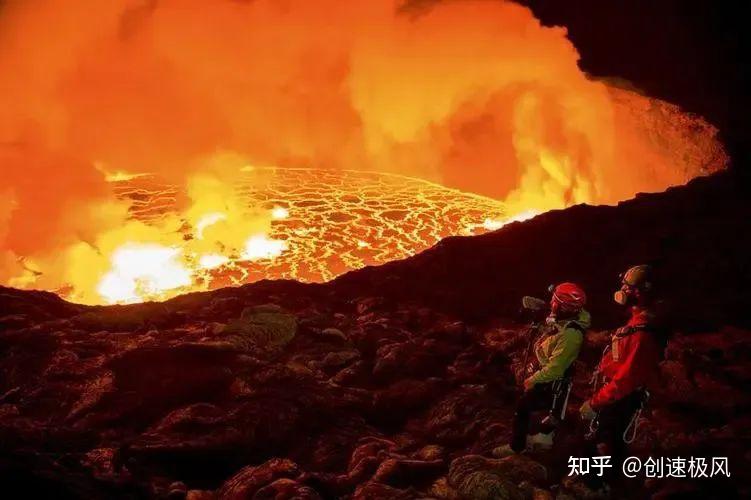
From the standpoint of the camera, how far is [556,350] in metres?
3.77

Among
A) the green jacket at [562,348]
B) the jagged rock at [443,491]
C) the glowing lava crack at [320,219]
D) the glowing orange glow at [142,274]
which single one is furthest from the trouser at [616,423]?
the glowing orange glow at [142,274]

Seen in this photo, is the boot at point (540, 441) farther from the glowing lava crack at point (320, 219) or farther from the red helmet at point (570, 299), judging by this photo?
the glowing lava crack at point (320, 219)

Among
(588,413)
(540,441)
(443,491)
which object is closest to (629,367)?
(588,413)

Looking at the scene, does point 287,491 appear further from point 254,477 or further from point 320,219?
point 320,219

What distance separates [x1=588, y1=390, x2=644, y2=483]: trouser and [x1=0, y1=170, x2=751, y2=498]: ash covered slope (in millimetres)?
276

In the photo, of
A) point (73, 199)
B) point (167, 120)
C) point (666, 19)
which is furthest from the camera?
point (167, 120)

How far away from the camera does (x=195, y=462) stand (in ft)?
13.7

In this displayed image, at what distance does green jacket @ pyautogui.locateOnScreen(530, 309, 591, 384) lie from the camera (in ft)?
12.3

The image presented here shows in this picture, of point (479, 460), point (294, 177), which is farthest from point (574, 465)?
point (294, 177)

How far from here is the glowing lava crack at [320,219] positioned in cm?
1245

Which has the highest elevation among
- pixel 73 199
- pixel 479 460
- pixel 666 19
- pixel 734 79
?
pixel 666 19

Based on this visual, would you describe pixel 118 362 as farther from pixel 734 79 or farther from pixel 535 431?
pixel 734 79

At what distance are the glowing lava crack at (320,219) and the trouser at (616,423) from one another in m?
8.80

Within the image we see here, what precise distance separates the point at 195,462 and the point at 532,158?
16980 mm
